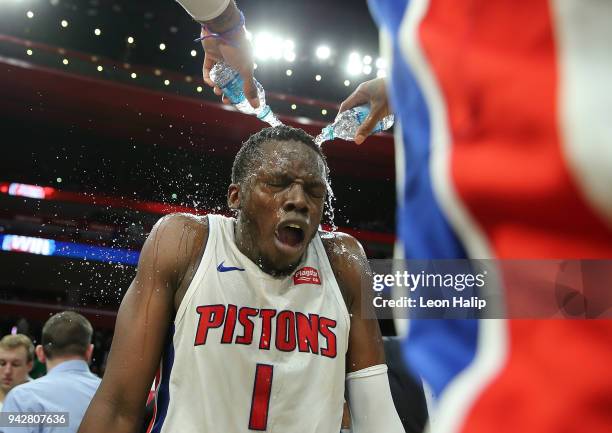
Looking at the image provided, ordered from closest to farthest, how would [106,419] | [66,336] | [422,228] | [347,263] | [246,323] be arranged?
[422,228], [106,419], [246,323], [347,263], [66,336]

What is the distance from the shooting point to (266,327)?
68.8 inches

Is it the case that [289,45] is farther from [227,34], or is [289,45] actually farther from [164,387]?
[164,387]

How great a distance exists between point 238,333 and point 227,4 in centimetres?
85

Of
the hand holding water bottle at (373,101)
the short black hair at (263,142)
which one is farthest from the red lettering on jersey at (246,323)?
the hand holding water bottle at (373,101)

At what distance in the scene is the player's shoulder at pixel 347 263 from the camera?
1963 mm

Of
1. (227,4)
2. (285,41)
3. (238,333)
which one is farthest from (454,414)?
(285,41)

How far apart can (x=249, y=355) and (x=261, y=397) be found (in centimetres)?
11

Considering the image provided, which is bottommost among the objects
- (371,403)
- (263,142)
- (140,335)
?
(371,403)

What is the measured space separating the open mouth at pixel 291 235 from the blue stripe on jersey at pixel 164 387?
39 cm

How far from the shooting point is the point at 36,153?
34.2 ft
